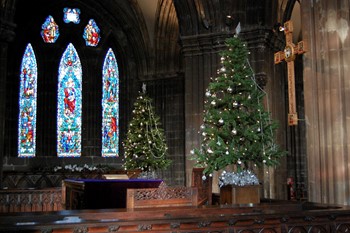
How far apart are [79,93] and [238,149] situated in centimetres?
1654

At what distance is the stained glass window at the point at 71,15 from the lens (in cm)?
2569

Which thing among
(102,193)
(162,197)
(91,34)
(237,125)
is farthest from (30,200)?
(91,34)

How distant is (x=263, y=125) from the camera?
1031 centimetres

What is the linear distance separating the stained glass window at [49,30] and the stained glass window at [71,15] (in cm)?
63

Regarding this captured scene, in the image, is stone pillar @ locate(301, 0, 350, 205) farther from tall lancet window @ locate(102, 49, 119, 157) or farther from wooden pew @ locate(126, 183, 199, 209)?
tall lancet window @ locate(102, 49, 119, 157)

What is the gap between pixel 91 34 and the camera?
26062 mm

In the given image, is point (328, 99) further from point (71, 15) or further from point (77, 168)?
point (71, 15)

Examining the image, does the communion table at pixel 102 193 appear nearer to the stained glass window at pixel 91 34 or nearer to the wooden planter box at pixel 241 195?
the wooden planter box at pixel 241 195

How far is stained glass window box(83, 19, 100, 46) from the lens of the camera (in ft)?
85.0

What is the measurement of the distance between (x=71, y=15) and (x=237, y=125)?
1770 centimetres

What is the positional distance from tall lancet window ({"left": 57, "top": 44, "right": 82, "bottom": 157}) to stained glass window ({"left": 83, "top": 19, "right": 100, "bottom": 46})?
0.88 m

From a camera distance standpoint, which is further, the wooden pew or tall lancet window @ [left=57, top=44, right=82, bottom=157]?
tall lancet window @ [left=57, top=44, right=82, bottom=157]

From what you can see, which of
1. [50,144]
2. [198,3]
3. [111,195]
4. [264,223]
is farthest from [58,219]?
[50,144]

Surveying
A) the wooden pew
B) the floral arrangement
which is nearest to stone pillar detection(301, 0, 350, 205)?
the wooden pew
